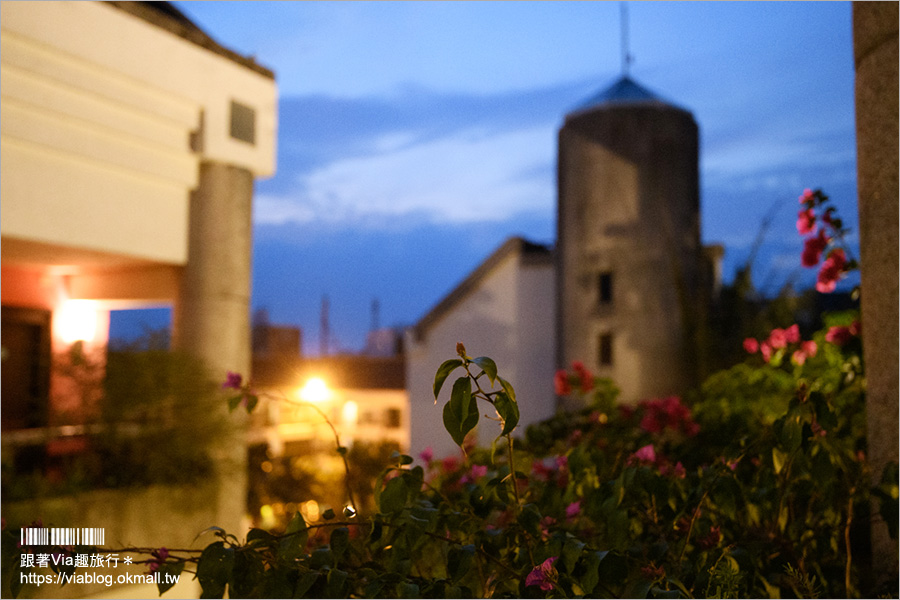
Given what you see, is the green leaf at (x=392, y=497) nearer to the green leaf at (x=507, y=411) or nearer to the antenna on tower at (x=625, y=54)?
the green leaf at (x=507, y=411)

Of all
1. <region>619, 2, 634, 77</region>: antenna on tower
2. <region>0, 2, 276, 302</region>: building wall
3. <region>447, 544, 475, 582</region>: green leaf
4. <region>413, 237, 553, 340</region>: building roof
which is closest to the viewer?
<region>447, 544, 475, 582</region>: green leaf

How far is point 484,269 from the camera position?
488 inches

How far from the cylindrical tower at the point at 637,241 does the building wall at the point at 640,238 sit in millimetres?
15

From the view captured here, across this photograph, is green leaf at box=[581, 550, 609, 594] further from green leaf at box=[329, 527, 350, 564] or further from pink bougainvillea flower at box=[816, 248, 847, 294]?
pink bougainvillea flower at box=[816, 248, 847, 294]

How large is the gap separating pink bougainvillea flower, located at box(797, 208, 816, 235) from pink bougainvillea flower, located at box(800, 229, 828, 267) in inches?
1.4

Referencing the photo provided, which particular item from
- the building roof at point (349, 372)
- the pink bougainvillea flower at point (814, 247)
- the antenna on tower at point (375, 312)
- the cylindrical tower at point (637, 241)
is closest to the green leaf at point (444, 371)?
the pink bougainvillea flower at point (814, 247)

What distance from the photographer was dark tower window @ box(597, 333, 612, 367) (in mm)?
9805

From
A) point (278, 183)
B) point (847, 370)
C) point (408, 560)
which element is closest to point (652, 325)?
point (847, 370)

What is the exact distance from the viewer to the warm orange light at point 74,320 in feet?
24.1

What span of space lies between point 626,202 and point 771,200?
148 inches

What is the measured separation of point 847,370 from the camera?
2734 mm

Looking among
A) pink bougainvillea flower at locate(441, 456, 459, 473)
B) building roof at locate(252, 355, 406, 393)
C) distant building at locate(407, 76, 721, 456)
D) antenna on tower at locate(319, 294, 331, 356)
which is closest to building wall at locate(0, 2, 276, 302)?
pink bougainvillea flower at locate(441, 456, 459, 473)

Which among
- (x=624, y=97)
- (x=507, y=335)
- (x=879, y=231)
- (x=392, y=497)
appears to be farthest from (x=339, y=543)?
(x=507, y=335)

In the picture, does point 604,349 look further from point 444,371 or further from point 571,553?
point 444,371
